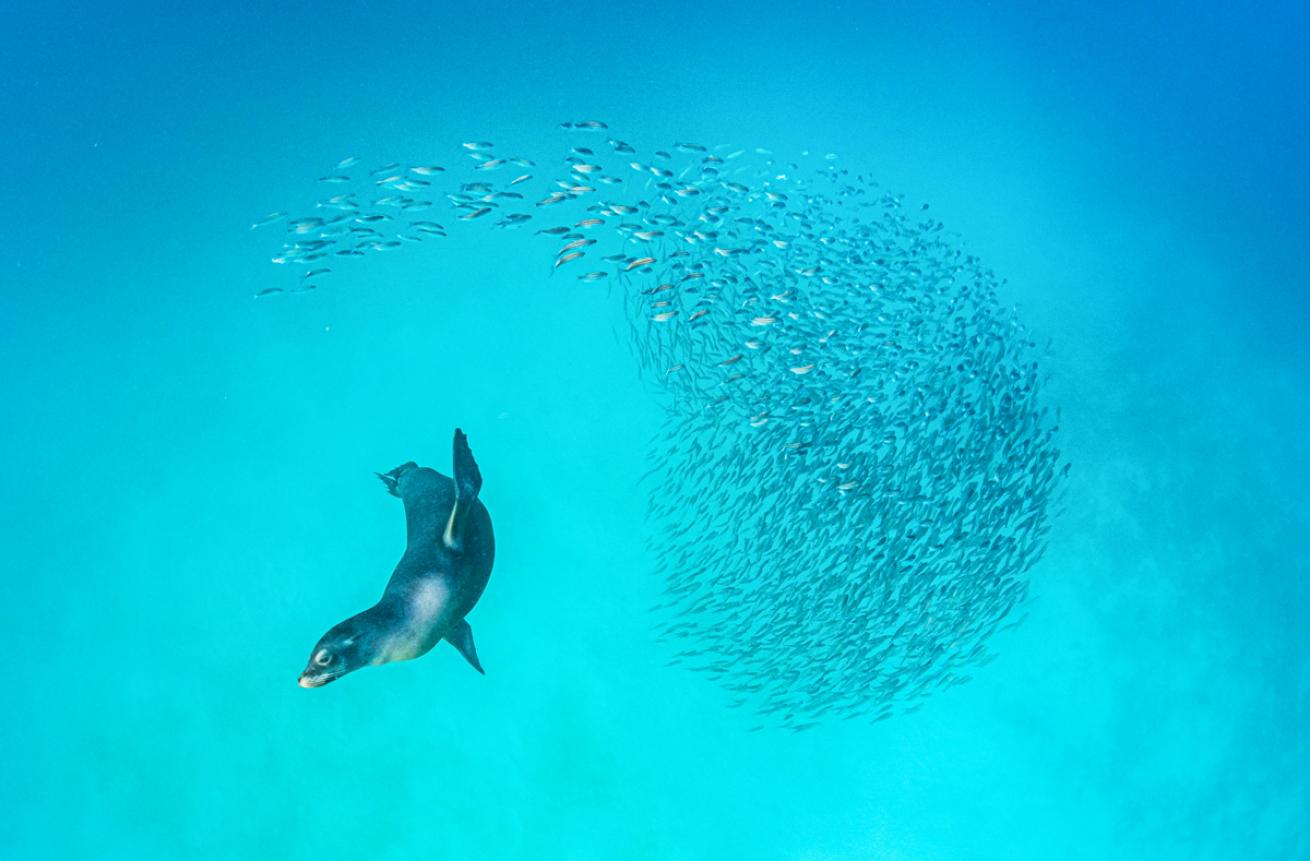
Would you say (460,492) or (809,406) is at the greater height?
(809,406)

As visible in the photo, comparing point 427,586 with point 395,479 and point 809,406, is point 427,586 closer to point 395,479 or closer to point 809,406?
point 395,479

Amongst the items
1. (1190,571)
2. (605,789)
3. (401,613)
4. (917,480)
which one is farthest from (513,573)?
(1190,571)

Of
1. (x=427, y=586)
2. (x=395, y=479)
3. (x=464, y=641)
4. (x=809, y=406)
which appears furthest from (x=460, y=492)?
(x=809, y=406)

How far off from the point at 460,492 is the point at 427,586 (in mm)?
428

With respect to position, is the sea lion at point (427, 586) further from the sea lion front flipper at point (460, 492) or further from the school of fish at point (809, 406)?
the school of fish at point (809, 406)

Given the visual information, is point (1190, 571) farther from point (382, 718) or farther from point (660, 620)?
point (382, 718)

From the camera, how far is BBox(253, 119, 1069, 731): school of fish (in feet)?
25.1

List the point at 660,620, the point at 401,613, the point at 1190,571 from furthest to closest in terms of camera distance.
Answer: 1. the point at 1190,571
2. the point at 660,620
3. the point at 401,613

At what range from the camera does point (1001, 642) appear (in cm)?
1188

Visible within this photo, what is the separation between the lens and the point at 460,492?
3592mm

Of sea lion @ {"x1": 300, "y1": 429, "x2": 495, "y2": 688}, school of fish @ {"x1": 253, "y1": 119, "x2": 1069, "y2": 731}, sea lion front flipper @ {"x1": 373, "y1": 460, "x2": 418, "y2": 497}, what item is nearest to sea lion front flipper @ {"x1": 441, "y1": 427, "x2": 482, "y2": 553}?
A: sea lion @ {"x1": 300, "y1": 429, "x2": 495, "y2": 688}

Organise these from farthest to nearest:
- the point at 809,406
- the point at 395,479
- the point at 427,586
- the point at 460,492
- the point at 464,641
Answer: the point at 809,406 < the point at 395,479 < the point at 464,641 < the point at 460,492 < the point at 427,586

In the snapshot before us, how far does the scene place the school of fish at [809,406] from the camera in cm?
765

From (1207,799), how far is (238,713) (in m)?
15.3
